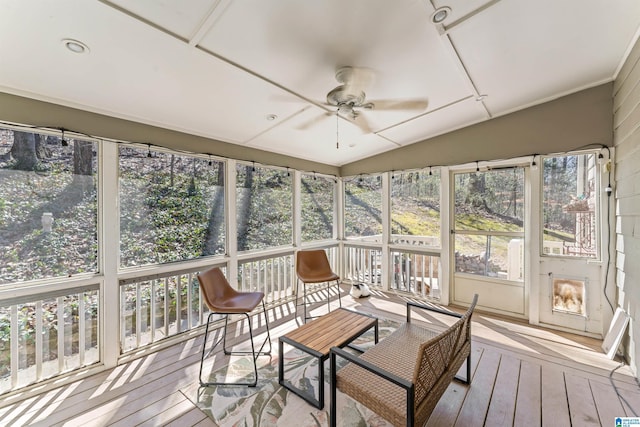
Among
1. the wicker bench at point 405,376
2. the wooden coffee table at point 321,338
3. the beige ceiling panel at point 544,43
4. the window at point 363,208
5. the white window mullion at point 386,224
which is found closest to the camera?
the wicker bench at point 405,376

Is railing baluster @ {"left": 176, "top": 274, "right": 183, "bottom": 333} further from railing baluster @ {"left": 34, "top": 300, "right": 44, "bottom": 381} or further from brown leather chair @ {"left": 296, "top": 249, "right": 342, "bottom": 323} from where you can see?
brown leather chair @ {"left": 296, "top": 249, "right": 342, "bottom": 323}

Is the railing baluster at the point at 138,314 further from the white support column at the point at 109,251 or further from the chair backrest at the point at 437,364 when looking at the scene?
the chair backrest at the point at 437,364

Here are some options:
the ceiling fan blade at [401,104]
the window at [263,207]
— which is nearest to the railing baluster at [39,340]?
the window at [263,207]

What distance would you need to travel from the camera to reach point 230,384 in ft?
6.98

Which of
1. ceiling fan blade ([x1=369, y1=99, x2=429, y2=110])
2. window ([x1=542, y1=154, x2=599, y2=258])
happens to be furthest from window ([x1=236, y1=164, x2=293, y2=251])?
window ([x1=542, y1=154, x2=599, y2=258])

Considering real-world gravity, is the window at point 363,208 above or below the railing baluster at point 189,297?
above

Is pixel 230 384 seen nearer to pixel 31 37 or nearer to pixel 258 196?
pixel 258 196

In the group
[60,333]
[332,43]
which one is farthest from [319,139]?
[60,333]

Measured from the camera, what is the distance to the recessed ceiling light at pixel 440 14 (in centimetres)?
158

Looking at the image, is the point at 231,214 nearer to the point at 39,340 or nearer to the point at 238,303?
the point at 238,303

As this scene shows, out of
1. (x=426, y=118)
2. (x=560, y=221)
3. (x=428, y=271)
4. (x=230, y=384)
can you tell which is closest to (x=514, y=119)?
(x=426, y=118)

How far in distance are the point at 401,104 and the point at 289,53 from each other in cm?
142

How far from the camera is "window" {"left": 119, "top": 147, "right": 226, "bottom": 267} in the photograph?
2.56 m

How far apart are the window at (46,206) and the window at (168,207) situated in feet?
0.85
